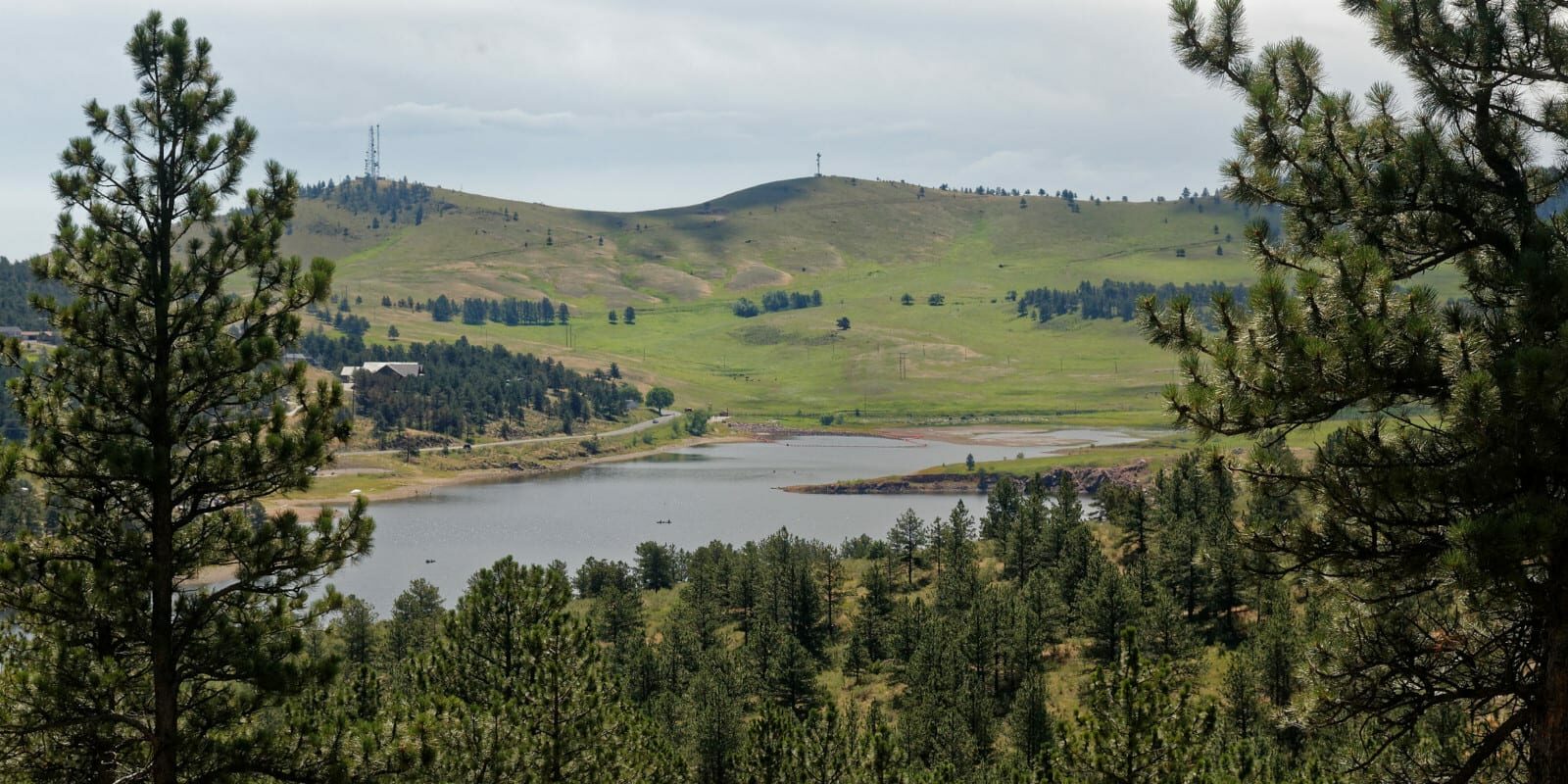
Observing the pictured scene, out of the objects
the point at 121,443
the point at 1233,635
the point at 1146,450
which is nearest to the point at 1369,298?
the point at 121,443

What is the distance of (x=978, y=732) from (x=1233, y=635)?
19.7 m

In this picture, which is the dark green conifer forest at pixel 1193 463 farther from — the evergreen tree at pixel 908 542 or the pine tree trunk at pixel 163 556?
the evergreen tree at pixel 908 542

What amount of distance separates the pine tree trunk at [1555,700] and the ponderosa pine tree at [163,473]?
12.8 meters

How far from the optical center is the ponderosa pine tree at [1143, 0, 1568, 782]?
8766 millimetres

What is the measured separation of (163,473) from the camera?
13008 mm

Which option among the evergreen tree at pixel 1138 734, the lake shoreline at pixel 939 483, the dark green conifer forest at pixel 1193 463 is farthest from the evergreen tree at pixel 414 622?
the lake shoreline at pixel 939 483

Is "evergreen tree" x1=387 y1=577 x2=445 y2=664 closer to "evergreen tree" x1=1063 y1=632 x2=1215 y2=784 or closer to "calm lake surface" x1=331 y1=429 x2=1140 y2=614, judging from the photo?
"calm lake surface" x1=331 y1=429 x2=1140 y2=614

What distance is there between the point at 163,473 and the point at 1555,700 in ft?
48.0

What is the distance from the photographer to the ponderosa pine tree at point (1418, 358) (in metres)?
8.77

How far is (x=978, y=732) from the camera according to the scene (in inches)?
1886

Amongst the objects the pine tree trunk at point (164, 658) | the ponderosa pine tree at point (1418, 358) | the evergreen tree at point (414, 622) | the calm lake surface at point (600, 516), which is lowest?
the calm lake surface at point (600, 516)

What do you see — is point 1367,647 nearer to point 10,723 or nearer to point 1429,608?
point 1429,608

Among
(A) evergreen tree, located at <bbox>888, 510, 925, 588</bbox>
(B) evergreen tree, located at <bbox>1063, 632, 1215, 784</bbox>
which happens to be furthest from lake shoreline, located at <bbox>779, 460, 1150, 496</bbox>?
(B) evergreen tree, located at <bbox>1063, 632, 1215, 784</bbox>

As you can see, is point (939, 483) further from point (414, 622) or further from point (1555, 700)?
point (1555, 700)
